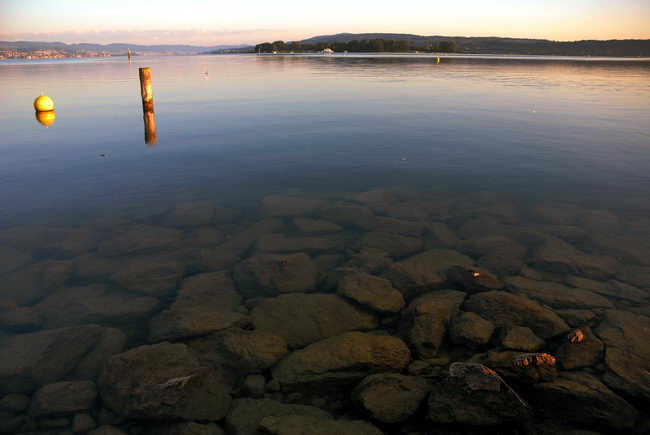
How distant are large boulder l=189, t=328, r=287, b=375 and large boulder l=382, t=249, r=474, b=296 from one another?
8.29 ft

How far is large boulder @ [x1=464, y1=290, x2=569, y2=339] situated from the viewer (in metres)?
6.00

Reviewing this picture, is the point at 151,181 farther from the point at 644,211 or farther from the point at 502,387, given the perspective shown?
the point at 644,211

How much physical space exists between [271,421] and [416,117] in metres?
20.9

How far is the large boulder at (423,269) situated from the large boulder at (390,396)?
7.76ft

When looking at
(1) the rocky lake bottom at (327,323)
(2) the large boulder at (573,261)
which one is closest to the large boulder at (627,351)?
(1) the rocky lake bottom at (327,323)

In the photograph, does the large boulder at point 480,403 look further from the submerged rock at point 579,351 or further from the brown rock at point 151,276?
the brown rock at point 151,276

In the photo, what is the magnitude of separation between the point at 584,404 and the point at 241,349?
13.5 ft

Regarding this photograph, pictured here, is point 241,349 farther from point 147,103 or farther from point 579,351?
point 147,103

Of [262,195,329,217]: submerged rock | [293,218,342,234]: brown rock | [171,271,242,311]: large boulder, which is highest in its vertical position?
[262,195,329,217]: submerged rock

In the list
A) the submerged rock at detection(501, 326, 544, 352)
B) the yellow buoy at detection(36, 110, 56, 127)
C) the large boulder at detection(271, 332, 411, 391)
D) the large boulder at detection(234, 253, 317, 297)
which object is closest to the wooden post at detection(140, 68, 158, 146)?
the yellow buoy at detection(36, 110, 56, 127)

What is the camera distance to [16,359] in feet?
18.4

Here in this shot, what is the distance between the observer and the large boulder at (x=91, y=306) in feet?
21.9

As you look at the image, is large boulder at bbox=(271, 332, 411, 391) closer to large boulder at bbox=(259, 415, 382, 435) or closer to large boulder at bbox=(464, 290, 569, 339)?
large boulder at bbox=(259, 415, 382, 435)

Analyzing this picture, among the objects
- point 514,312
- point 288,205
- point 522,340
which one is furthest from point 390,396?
point 288,205
